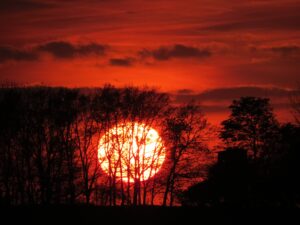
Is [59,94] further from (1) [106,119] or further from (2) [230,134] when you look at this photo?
(2) [230,134]

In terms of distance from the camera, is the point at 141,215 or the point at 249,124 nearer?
the point at 141,215

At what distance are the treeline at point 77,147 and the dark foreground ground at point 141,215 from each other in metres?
22.2

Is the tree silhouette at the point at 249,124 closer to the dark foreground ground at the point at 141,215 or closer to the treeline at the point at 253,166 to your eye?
the treeline at the point at 253,166

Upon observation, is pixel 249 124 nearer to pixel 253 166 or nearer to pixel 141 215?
pixel 253 166

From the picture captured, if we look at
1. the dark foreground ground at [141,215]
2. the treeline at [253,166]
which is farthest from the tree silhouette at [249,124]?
the dark foreground ground at [141,215]

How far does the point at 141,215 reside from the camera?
50.0 meters

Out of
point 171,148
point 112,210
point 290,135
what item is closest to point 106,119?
point 171,148

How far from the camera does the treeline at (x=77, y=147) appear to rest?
7312cm

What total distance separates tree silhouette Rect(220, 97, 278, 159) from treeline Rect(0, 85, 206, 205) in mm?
3953

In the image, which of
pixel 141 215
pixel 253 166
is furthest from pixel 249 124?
pixel 141 215

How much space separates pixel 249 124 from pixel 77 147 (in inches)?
778

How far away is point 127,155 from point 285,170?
18.2 metres

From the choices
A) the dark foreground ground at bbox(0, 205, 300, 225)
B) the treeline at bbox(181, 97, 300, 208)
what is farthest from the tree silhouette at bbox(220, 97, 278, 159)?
the dark foreground ground at bbox(0, 205, 300, 225)

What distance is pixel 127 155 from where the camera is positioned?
77.8 meters
